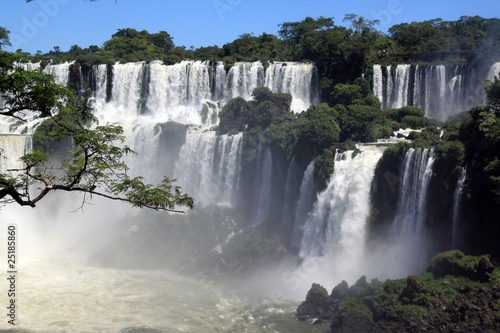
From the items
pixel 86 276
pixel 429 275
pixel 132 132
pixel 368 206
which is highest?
pixel 132 132

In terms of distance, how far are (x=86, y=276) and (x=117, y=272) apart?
1704 mm

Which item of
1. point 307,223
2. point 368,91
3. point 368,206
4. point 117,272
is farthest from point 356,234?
point 368,91

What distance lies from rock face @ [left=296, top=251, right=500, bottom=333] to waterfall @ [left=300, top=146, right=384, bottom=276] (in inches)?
206

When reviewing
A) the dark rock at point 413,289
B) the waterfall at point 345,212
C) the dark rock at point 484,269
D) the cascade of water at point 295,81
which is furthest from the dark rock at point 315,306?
the cascade of water at point 295,81

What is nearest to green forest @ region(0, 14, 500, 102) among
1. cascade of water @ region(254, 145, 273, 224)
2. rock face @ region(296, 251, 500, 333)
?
cascade of water @ region(254, 145, 273, 224)

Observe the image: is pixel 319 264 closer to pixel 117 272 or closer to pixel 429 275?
pixel 429 275

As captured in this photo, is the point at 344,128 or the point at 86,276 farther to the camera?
the point at 344,128

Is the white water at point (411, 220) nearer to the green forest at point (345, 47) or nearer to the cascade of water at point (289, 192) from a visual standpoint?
the cascade of water at point (289, 192)

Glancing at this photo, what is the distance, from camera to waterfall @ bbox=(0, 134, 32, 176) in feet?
123

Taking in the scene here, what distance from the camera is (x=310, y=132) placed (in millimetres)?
31703

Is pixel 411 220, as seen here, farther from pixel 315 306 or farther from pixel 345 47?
pixel 345 47

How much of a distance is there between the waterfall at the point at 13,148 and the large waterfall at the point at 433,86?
2534cm

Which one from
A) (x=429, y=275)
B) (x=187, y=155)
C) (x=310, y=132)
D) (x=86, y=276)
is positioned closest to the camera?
(x=429, y=275)

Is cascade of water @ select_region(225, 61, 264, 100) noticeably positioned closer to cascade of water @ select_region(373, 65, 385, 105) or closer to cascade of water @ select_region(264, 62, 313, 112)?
cascade of water @ select_region(264, 62, 313, 112)
